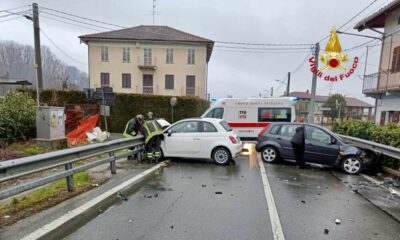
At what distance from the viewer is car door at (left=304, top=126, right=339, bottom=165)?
335 inches

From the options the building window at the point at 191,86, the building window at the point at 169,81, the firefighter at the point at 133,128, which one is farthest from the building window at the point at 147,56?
the firefighter at the point at 133,128

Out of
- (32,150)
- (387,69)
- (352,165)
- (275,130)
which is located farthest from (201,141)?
(387,69)

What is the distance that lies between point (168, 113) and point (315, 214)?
16913mm

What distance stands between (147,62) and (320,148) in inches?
1191

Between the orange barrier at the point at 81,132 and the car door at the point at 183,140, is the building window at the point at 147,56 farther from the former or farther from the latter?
the car door at the point at 183,140

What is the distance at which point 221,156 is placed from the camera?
894cm

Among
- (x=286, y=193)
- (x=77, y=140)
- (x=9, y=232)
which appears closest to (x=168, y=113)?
(x=77, y=140)

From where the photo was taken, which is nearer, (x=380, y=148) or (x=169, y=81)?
(x=380, y=148)

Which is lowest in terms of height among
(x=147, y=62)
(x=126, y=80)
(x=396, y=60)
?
(x=126, y=80)

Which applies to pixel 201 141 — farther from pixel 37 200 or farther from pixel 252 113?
pixel 252 113

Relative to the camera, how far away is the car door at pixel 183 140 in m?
9.05

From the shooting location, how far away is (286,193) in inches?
233

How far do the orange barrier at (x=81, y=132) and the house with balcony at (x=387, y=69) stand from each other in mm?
17373

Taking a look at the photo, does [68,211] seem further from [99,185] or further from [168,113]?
[168,113]
